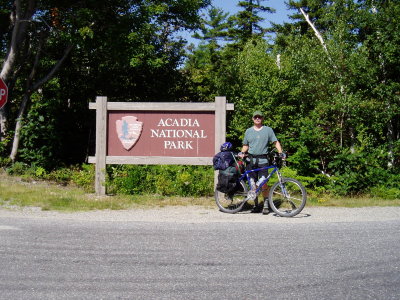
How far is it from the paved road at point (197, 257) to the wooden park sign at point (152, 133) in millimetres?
2389

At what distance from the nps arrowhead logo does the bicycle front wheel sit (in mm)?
3719

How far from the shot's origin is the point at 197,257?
5.60 meters

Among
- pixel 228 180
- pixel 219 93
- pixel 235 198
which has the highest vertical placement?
pixel 219 93

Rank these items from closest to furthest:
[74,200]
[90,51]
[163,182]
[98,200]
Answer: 1. [74,200]
2. [98,200]
3. [163,182]
4. [90,51]

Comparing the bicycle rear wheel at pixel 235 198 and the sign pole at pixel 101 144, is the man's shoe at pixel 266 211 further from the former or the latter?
the sign pole at pixel 101 144

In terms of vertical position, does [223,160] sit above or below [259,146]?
below

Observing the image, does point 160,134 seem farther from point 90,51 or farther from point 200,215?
point 90,51

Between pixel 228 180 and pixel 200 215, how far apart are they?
88 centimetres

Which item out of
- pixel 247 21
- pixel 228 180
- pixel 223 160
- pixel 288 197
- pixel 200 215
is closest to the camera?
pixel 288 197

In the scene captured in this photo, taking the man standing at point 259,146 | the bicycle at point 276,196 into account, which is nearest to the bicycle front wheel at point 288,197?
the bicycle at point 276,196

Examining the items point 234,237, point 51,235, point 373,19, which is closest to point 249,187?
point 234,237

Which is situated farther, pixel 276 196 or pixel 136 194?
pixel 136 194

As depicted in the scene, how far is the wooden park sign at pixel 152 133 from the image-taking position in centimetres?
1062

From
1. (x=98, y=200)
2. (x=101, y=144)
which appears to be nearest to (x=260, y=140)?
(x=98, y=200)
